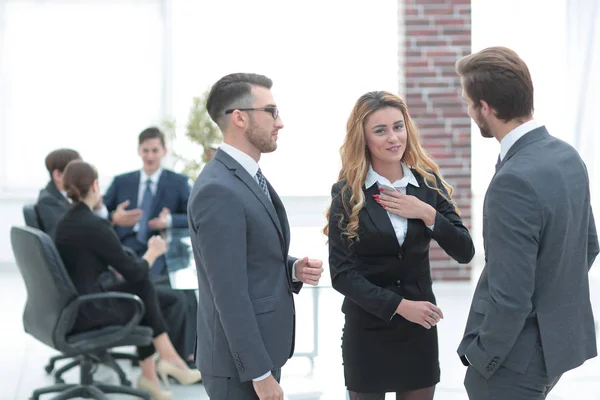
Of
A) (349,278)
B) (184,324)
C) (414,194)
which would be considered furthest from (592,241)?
(184,324)

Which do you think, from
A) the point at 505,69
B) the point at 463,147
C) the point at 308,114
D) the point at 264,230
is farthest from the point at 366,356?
the point at 308,114

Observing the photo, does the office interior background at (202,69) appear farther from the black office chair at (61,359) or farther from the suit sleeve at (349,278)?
the suit sleeve at (349,278)

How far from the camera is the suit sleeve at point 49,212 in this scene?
4500 millimetres

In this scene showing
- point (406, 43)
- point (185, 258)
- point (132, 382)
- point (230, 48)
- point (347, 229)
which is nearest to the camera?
point (347, 229)

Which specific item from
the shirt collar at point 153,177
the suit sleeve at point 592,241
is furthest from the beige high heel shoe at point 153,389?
the suit sleeve at point 592,241

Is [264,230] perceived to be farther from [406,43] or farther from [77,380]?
[406,43]

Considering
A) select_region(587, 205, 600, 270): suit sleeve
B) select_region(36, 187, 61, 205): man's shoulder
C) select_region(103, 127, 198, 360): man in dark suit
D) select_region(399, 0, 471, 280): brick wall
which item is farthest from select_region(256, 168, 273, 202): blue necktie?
select_region(399, 0, 471, 280): brick wall

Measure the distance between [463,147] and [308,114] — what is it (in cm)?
226

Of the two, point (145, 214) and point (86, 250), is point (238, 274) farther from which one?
point (145, 214)

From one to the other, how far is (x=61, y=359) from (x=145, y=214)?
1.04 m

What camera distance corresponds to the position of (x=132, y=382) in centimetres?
468

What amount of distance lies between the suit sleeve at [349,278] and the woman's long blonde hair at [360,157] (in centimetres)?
3

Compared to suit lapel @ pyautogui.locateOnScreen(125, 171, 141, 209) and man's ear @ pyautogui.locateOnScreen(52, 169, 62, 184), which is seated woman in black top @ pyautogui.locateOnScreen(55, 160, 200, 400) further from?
suit lapel @ pyautogui.locateOnScreen(125, 171, 141, 209)

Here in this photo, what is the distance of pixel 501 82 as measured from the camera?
6.61ft
